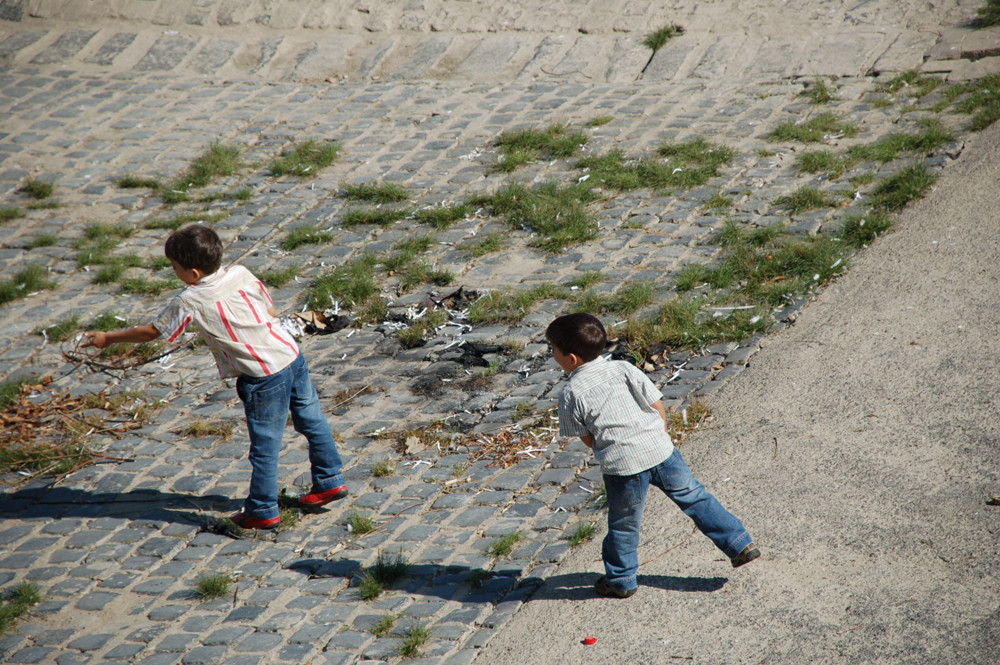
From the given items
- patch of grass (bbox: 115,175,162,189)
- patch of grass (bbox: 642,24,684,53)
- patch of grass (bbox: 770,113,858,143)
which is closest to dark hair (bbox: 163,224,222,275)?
patch of grass (bbox: 115,175,162,189)

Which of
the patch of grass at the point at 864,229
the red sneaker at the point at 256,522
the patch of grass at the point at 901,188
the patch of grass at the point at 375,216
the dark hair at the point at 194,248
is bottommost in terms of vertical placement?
the red sneaker at the point at 256,522

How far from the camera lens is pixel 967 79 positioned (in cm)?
843

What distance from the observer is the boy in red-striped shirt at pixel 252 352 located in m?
4.49

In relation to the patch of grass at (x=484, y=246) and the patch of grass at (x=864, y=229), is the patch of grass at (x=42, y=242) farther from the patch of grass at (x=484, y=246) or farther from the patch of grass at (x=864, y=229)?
the patch of grass at (x=864, y=229)

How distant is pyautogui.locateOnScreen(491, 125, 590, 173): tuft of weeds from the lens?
8.43m

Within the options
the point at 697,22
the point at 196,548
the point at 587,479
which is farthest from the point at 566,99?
the point at 196,548

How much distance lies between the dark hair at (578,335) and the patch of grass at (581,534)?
1.02m

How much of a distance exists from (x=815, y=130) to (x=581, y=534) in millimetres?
5250

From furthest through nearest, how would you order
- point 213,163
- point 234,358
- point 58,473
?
point 213,163
point 58,473
point 234,358

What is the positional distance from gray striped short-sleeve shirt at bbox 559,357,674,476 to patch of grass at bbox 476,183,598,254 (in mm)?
3554

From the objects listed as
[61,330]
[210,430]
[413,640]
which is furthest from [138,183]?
[413,640]

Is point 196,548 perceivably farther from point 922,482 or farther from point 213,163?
point 213,163

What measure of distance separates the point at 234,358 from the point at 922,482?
3.35 meters

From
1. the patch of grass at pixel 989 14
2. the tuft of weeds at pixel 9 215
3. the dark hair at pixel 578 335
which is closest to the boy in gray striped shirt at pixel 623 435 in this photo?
the dark hair at pixel 578 335
